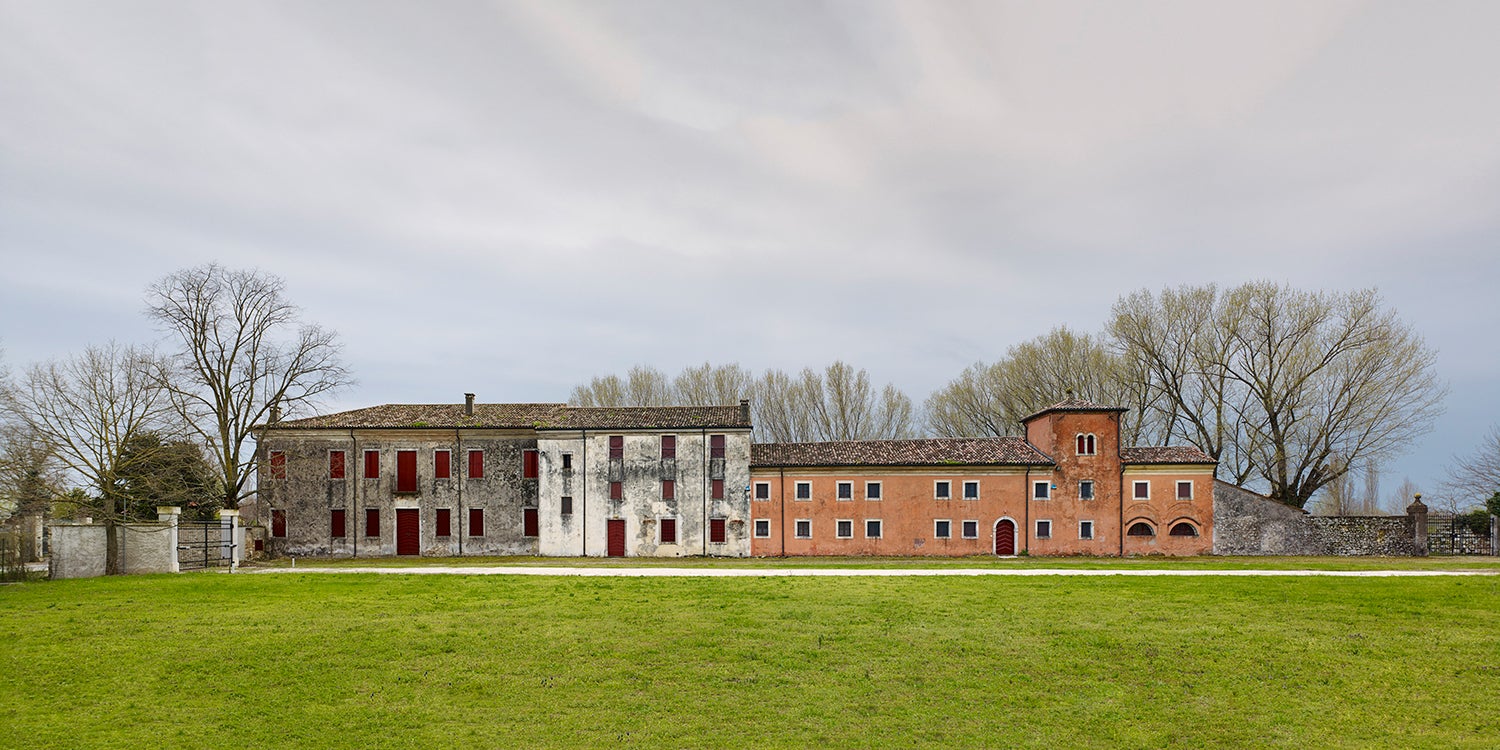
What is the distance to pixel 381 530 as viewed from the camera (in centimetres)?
4678

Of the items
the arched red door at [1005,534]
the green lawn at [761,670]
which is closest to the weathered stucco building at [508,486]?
the arched red door at [1005,534]

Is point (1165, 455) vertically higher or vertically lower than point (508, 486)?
higher

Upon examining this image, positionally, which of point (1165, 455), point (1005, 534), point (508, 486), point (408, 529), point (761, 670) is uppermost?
point (1165, 455)

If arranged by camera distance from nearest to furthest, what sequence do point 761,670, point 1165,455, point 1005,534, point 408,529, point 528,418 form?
1. point 761,670
2. point 1005,534
3. point 1165,455
4. point 408,529
5. point 528,418

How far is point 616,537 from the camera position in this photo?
46406 millimetres

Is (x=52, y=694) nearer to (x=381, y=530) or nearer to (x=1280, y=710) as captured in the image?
(x=1280, y=710)

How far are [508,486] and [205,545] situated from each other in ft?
47.5

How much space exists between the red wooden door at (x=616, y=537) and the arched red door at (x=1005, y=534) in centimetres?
1998

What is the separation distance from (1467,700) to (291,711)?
19.6 m

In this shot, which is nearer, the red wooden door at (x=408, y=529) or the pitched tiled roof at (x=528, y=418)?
the pitched tiled roof at (x=528, y=418)

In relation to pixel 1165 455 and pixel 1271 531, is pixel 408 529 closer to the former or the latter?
pixel 1165 455

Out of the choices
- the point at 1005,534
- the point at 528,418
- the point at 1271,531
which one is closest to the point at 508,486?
the point at 528,418

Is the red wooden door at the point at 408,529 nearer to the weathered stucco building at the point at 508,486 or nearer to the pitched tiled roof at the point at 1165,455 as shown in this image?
the weathered stucco building at the point at 508,486

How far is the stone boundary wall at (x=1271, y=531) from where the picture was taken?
149 ft
